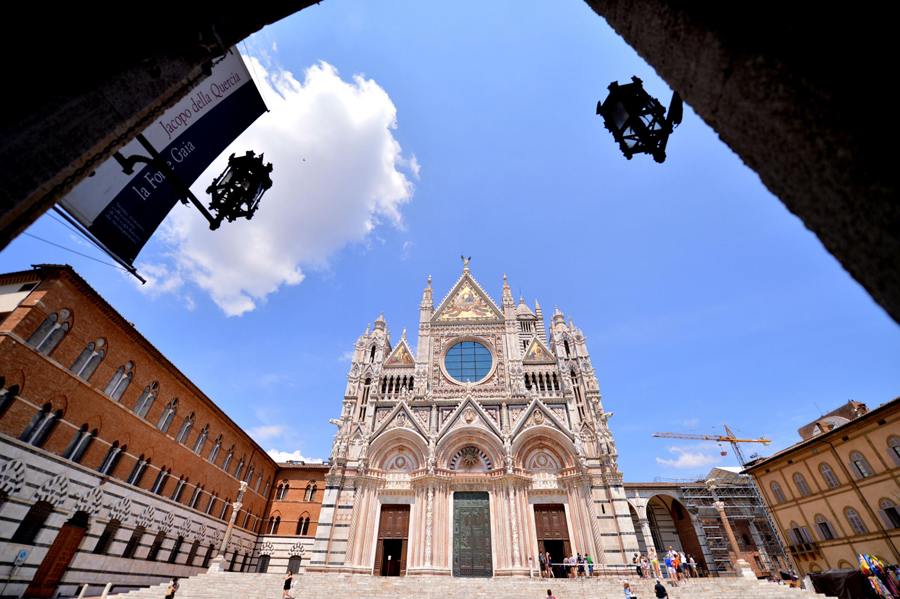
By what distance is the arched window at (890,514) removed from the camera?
18.5m

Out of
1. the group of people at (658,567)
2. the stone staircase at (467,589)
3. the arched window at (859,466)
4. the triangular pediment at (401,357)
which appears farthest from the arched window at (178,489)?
the arched window at (859,466)

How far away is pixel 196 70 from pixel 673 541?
40.7 metres

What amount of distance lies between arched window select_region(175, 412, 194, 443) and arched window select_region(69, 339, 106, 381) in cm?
690

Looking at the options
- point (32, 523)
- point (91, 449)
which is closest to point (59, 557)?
point (32, 523)

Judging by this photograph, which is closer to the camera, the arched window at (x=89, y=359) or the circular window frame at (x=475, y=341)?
the arched window at (x=89, y=359)

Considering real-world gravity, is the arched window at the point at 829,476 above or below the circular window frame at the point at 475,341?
below

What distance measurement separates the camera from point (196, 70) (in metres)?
3.41

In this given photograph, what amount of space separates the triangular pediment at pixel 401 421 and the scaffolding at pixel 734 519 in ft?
71.3

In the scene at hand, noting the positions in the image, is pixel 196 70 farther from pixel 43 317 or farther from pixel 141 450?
pixel 141 450

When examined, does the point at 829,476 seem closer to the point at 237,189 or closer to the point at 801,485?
the point at 801,485

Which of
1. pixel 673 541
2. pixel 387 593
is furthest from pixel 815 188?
pixel 673 541

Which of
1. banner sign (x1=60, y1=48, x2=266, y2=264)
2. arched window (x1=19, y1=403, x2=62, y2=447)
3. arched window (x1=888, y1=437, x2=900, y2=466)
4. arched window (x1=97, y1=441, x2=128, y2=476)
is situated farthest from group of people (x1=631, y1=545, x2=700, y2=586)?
arched window (x1=19, y1=403, x2=62, y2=447)

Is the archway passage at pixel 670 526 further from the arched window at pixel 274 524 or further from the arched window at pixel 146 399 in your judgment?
the arched window at pixel 146 399

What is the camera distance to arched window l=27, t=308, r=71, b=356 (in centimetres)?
1417
